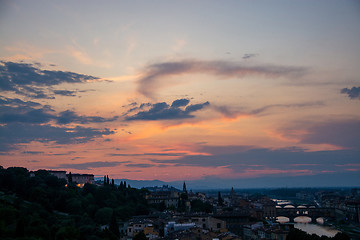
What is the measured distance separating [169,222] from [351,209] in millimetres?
45913

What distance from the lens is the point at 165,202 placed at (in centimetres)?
5159

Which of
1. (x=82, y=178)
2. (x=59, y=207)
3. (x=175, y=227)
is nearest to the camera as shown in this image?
(x=175, y=227)

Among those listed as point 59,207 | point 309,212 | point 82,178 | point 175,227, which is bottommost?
point 309,212

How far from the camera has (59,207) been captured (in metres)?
36.2

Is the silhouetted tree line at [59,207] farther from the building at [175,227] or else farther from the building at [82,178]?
the building at [82,178]

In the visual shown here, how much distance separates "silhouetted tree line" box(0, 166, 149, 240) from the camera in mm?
23547

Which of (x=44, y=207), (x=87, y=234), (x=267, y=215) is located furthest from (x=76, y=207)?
(x=267, y=215)

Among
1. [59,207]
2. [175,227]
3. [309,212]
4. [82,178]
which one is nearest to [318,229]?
[309,212]

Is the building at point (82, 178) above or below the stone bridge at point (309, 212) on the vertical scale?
above

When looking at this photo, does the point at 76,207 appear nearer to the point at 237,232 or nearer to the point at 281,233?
the point at 237,232

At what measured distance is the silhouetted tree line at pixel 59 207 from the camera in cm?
A: 2355

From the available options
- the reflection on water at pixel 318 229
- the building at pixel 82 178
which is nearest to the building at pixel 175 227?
the reflection on water at pixel 318 229

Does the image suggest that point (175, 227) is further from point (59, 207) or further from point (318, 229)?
point (318, 229)

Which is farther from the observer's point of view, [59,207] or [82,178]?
[82,178]
